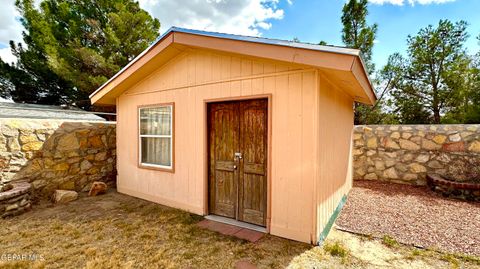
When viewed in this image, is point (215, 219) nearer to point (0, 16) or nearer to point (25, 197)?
point (25, 197)

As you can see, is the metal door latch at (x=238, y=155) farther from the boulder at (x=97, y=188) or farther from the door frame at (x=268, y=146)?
the boulder at (x=97, y=188)

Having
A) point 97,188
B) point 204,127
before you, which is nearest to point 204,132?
point 204,127

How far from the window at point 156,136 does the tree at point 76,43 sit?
671cm

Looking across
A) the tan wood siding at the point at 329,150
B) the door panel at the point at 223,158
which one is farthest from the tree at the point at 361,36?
the door panel at the point at 223,158

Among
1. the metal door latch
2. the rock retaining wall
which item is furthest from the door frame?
the rock retaining wall

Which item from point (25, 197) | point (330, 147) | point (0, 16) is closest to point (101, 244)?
point (25, 197)

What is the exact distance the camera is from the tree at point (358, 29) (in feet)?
33.3

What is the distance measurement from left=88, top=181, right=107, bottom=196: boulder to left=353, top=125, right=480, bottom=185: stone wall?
23.5 feet

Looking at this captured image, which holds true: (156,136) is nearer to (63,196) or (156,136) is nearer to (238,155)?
(238,155)

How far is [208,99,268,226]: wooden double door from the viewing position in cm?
362

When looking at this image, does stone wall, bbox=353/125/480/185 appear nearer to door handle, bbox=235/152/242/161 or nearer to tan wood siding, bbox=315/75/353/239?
tan wood siding, bbox=315/75/353/239

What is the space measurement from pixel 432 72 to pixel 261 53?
11.9 metres

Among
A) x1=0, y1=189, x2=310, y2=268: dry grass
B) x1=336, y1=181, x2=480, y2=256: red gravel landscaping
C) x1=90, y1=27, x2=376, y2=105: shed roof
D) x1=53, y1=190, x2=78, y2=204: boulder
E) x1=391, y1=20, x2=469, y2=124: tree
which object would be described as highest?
x1=391, y1=20, x2=469, y2=124: tree

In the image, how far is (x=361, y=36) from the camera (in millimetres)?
10219
